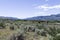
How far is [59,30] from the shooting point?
1748 centimetres

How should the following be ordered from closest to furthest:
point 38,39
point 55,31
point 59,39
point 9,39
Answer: point 59,39
point 9,39
point 55,31
point 38,39

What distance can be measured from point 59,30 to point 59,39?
109 inches

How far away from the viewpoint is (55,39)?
15.1 metres

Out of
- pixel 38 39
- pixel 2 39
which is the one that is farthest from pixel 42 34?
pixel 2 39

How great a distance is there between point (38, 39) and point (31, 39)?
74 cm

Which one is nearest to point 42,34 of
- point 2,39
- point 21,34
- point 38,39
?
point 38,39

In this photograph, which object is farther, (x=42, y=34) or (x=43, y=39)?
(x=42, y=34)

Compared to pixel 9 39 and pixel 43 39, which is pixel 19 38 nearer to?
pixel 9 39

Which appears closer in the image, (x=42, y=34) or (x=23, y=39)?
(x=23, y=39)

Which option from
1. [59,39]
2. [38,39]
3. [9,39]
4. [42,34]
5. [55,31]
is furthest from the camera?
[42,34]

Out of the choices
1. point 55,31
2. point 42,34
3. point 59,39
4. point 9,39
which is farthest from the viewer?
point 42,34

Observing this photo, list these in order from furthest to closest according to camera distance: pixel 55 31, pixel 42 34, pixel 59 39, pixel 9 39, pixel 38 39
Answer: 1. pixel 42 34
2. pixel 38 39
3. pixel 55 31
4. pixel 9 39
5. pixel 59 39

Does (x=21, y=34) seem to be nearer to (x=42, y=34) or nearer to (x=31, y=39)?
(x=31, y=39)

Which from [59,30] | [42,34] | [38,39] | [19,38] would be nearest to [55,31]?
[59,30]
